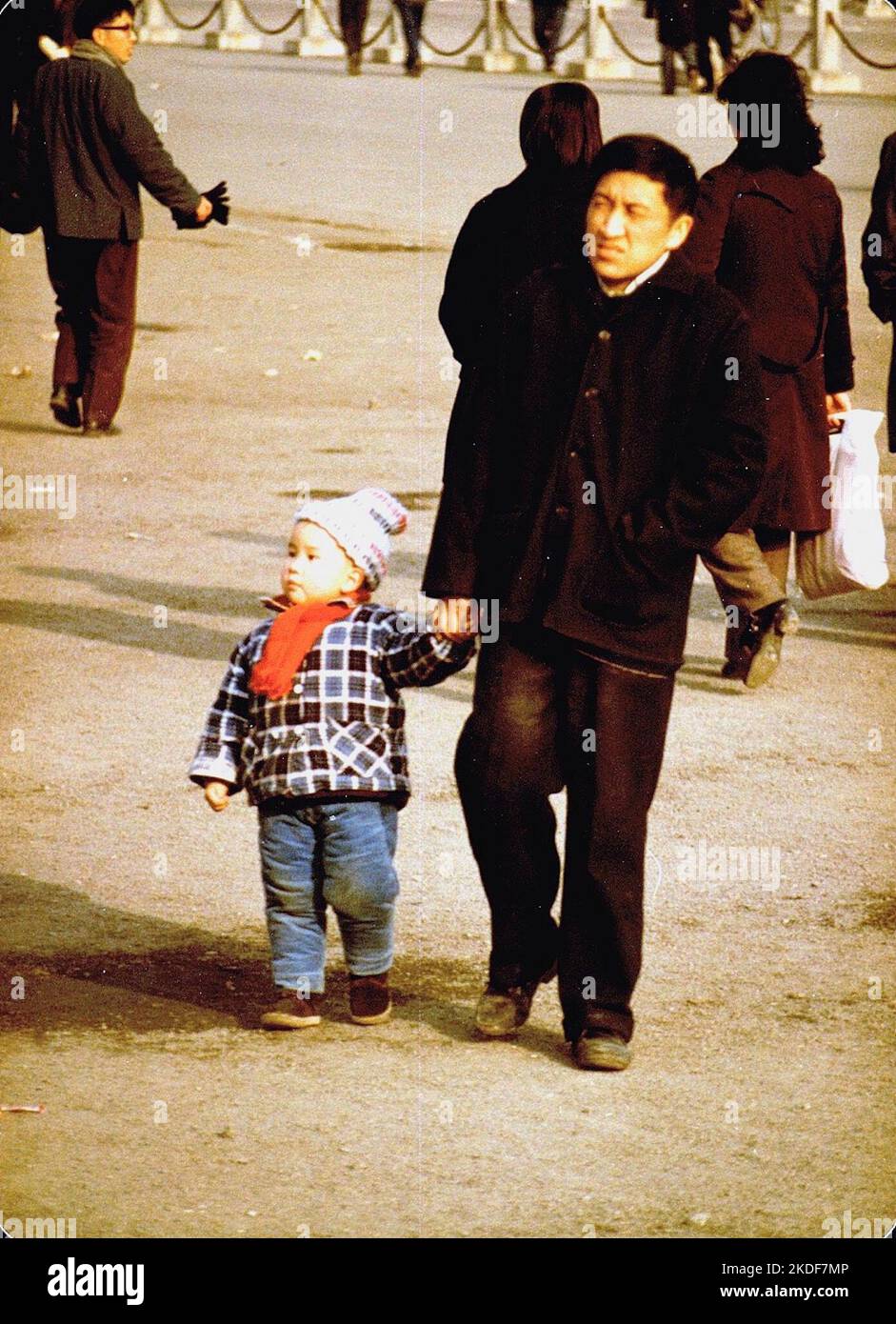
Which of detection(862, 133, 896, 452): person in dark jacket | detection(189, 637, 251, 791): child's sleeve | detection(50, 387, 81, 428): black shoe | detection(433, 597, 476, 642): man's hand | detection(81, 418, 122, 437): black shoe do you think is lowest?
detection(81, 418, 122, 437): black shoe

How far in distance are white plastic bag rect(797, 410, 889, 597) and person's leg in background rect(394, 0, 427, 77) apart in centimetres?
2125

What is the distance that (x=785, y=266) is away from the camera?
294 inches

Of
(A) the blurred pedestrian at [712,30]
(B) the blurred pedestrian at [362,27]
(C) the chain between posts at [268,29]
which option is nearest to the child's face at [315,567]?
(A) the blurred pedestrian at [712,30]

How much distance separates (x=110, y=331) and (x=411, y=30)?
1742cm

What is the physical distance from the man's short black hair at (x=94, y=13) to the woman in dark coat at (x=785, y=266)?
17.2 feet

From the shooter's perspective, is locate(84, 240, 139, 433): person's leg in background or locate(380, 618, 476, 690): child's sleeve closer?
locate(380, 618, 476, 690): child's sleeve

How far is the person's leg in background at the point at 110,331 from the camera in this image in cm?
1186

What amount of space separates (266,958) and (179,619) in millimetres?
3336

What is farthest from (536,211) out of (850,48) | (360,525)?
(850,48)

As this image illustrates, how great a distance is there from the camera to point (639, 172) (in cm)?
475

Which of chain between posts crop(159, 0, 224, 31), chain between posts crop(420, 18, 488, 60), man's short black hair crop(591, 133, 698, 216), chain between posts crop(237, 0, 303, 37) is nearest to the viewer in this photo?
man's short black hair crop(591, 133, 698, 216)

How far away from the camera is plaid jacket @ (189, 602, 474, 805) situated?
16.6 feet

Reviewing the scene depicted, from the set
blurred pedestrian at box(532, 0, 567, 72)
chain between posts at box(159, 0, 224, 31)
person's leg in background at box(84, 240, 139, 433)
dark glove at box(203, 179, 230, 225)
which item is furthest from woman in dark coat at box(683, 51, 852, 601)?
chain between posts at box(159, 0, 224, 31)

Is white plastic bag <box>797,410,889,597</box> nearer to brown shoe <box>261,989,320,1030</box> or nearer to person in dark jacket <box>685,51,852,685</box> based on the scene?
person in dark jacket <box>685,51,852,685</box>
